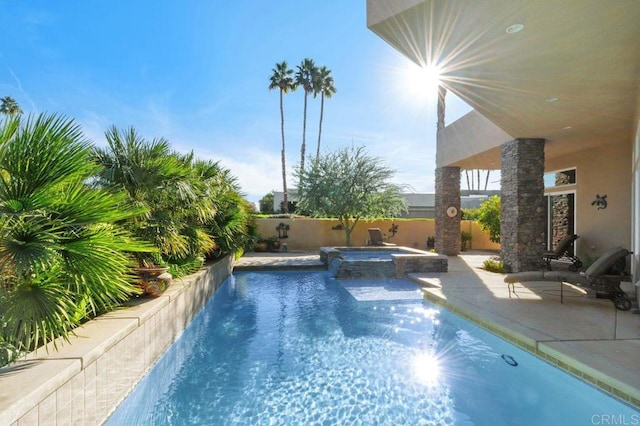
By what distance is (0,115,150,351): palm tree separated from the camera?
254 centimetres

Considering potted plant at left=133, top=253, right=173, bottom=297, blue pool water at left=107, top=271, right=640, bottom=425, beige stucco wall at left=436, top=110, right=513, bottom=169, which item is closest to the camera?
blue pool water at left=107, top=271, right=640, bottom=425

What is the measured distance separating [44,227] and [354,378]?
3.43m

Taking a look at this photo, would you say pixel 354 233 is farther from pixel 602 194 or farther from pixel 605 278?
pixel 605 278

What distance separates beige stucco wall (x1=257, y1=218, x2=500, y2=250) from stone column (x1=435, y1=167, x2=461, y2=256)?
494cm

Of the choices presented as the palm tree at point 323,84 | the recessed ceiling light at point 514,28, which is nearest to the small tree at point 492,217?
the recessed ceiling light at point 514,28

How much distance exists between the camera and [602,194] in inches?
417

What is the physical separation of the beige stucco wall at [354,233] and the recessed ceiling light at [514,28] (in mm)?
15296

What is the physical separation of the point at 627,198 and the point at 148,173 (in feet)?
39.2

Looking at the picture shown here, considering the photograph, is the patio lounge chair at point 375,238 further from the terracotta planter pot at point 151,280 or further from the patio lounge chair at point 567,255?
the terracotta planter pot at point 151,280

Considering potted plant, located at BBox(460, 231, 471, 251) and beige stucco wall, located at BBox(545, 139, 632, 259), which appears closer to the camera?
beige stucco wall, located at BBox(545, 139, 632, 259)

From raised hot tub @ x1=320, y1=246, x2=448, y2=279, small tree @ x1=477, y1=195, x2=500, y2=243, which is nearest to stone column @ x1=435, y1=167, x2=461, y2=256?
small tree @ x1=477, y1=195, x2=500, y2=243

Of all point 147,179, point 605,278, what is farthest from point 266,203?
point 605,278

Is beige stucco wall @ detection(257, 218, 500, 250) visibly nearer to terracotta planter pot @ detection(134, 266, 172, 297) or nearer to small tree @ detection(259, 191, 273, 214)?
terracotta planter pot @ detection(134, 266, 172, 297)

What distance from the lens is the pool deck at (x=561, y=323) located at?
3654mm
